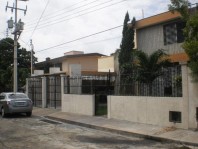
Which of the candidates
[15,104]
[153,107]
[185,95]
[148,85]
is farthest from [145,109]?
[15,104]

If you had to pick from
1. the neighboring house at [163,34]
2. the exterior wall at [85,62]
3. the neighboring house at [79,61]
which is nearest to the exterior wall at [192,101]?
the neighboring house at [163,34]

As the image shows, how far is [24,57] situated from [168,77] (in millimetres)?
34519

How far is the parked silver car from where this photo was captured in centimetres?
2035

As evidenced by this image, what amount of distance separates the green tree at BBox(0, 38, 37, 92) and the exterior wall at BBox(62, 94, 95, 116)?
1833 cm

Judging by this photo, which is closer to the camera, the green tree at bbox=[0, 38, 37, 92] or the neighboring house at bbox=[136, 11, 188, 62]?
the neighboring house at bbox=[136, 11, 188, 62]

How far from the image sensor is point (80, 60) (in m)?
42.5

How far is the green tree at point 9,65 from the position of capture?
41188mm

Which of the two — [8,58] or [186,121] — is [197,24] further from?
[8,58]

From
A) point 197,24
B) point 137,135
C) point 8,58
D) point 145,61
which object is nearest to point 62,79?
point 145,61

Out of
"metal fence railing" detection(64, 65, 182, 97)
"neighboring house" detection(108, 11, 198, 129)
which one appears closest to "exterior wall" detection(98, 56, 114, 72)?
"neighboring house" detection(108, 11, 198, 129)

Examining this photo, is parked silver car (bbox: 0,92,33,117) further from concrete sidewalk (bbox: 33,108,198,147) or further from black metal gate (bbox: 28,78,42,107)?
black metal gate (bbox: 28,78,42,107)

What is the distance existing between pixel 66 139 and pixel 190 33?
5.56m

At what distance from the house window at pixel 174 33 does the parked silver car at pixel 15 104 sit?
29.6 feet

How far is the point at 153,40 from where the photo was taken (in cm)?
2244
